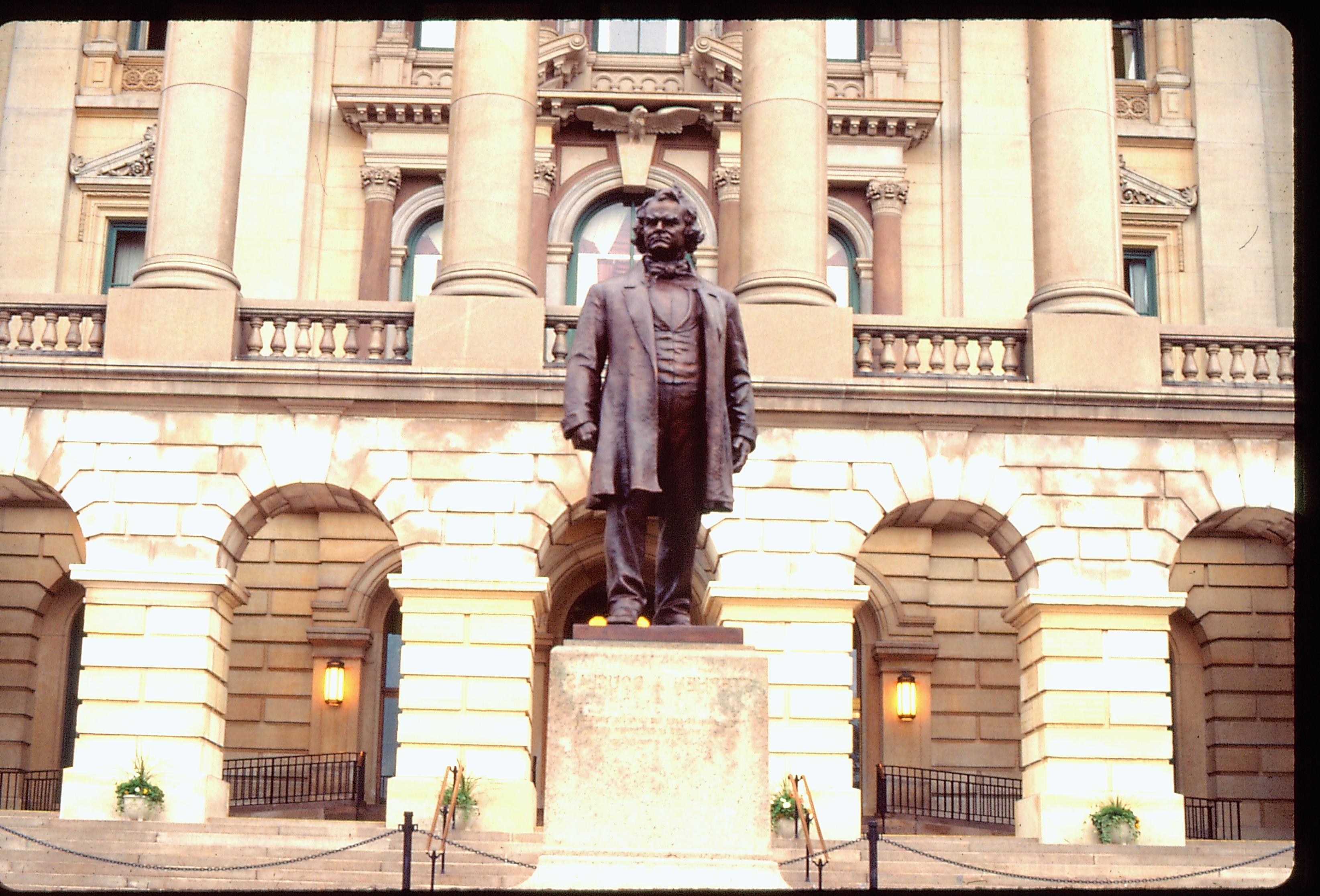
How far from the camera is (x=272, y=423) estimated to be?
2714 cm

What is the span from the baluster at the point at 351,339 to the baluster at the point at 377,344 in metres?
0.19

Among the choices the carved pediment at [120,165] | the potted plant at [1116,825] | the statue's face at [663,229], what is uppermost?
the carved pediment at [120,165]

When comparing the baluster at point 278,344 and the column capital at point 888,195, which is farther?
the column capital at point 888,195

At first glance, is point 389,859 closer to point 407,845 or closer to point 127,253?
point 407,845

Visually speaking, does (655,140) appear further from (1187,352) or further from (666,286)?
(666,286)

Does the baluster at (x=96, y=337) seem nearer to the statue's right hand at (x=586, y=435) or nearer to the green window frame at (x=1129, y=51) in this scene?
the statue's right hand at (x=586, y=435)

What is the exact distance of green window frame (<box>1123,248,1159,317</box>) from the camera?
3522cm

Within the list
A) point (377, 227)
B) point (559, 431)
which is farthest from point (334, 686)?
point (377, 227)

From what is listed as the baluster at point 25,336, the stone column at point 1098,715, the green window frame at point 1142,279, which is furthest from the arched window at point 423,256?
the stone column at point 1098,715

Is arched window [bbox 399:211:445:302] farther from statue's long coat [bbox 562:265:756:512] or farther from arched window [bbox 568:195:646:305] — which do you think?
statue's long coat [bbox 562:265:756:512]

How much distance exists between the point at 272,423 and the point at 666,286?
1416 centimetres

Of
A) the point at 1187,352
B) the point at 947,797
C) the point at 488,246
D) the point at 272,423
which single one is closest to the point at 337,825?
the point at 272,423

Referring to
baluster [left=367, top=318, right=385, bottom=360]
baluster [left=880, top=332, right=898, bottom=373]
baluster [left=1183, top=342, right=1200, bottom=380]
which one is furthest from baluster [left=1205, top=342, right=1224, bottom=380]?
baluster [left=367, top=318, right=385, bottom=360]

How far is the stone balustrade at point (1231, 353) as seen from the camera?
1104 inches
